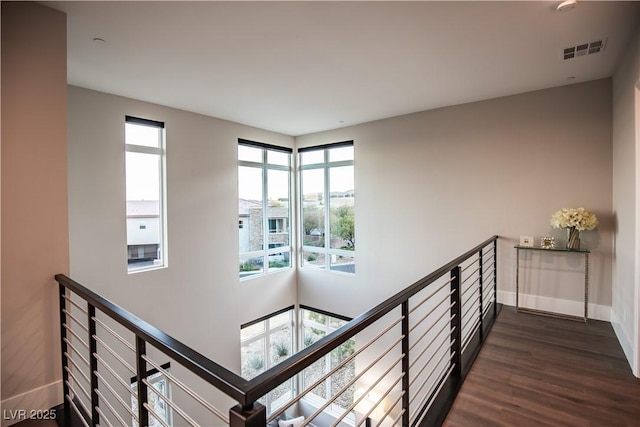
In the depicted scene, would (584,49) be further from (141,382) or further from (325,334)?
(325,334)

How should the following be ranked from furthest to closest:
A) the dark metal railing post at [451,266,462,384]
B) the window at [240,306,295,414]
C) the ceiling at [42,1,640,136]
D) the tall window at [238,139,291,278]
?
the window at [240,306,295,414]
the tall window at [238,139,291,278]
the dark metal railing post at [451,266,462,384]
the ceiling at [42,1,640,136]

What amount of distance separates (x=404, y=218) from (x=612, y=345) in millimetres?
2661

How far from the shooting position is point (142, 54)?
282cm

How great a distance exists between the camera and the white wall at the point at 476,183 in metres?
3.49

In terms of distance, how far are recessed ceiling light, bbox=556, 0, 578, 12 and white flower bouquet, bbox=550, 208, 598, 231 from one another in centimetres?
Answer: 204

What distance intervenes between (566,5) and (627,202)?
1701mm

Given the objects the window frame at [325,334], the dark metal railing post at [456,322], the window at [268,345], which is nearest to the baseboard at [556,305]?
the dark metal railing post at [456,322]

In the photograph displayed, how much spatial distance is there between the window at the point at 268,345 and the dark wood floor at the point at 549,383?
3.83 meters

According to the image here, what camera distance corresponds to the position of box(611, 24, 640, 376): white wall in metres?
2.32

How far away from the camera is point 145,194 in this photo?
4242 millimetres

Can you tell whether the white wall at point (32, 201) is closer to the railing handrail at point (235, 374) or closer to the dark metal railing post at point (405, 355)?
the railing handrail at point (235, 374)

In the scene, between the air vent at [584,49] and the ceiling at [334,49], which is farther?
the air vent at [584,49]

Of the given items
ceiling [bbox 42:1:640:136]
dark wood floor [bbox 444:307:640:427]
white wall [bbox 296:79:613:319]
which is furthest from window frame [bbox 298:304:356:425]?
ceiling [bbox 42:1:640:136]

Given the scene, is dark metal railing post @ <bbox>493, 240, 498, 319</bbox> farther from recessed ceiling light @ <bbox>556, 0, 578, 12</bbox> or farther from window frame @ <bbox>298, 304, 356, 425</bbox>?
window frame @ <bbox>298, 304, 356, 425</bbox>
